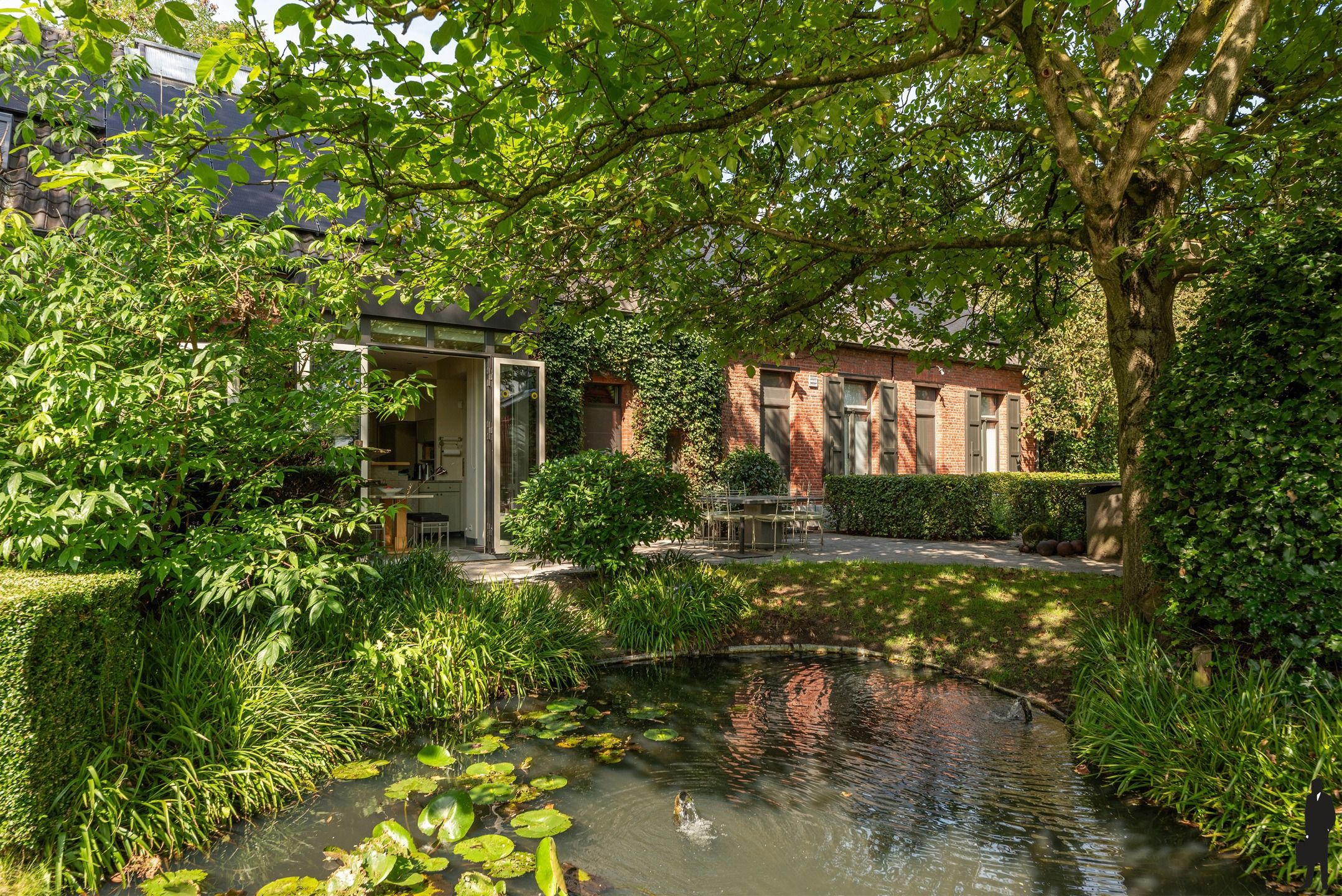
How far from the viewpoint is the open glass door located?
981 cm

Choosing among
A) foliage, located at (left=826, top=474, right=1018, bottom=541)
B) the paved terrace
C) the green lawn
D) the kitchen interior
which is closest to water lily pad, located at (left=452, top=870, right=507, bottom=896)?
the green lawn

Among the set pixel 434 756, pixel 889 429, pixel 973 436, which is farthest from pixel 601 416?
pixel 973 436

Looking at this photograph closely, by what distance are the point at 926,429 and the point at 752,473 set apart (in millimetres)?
6664

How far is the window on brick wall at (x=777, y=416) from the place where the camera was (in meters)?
14.7

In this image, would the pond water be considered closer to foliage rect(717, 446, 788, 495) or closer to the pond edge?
the pond edge

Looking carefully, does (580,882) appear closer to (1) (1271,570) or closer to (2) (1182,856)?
(2) (1182,856)

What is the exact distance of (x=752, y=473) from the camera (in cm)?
1283

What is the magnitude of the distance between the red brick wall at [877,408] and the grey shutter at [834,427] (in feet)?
0.58

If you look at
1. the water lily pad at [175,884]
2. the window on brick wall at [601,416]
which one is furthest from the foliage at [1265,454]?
the window on brick wall at [601,416]

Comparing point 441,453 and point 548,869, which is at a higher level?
point 441,453

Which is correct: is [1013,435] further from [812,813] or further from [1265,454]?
[812,813]

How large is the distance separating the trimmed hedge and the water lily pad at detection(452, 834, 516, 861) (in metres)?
1.49

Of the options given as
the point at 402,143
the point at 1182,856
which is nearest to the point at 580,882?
the point at 1182,856

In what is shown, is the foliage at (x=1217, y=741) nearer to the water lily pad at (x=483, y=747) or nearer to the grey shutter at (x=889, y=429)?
the water lily pad at (x=483, y=747)
